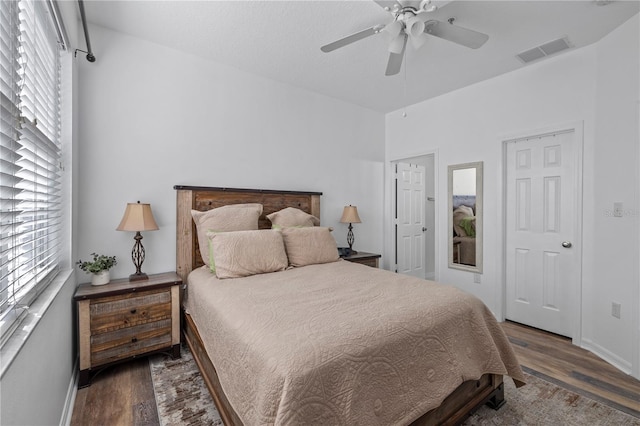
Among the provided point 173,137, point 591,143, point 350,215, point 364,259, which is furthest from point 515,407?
point 173,137

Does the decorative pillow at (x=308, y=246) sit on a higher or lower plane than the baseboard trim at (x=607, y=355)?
higher

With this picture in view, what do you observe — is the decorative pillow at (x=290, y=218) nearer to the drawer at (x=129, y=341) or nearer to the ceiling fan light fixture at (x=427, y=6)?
the drawer at (x=129, y=341)

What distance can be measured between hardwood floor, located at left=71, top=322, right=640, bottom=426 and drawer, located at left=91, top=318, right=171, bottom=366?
170 millimetres

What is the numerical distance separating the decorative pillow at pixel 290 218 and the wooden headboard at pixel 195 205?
136 mm

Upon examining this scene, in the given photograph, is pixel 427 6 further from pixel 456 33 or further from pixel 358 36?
pixel 358 36

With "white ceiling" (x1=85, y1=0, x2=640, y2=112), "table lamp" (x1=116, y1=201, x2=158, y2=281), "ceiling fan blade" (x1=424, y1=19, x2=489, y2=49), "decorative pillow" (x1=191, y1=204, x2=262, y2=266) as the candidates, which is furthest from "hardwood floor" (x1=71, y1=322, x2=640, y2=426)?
"white ceiling" (x1=85, y1=0, x2=640, y2=112)

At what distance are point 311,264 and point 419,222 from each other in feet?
9.36

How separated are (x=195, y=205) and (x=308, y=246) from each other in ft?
3.96

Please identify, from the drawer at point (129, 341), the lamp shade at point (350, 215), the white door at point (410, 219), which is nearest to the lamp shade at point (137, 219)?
the drawer at point (129, 341)

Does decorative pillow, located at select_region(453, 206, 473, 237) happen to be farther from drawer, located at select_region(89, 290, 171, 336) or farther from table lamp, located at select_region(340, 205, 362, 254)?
drawer, located at select_region(89, 290, 171, 336)

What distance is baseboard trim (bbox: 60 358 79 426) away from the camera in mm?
1664

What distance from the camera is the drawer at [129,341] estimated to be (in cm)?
211

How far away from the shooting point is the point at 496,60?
2984 mm

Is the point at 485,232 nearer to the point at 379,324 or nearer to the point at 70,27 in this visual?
the point at 379,324
